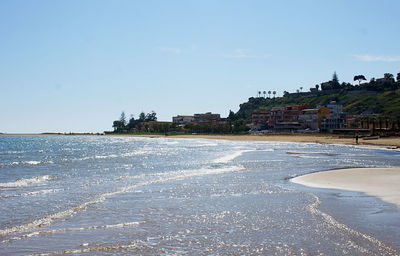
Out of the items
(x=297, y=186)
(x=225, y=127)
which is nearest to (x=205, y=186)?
(x=297, y=186)

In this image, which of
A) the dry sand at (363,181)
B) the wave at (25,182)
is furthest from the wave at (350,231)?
the wave at (25,182)

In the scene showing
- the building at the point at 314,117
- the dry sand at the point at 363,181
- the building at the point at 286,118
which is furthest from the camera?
the building at the point at 286,118

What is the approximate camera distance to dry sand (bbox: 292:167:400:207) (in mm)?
20791

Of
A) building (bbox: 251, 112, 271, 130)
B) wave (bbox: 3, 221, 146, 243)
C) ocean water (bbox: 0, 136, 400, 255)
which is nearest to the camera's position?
ocean water (bbox: 0, 136, 400, 255)

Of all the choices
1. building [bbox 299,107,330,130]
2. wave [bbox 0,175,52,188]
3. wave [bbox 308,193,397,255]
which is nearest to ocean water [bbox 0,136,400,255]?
wave [bbox 308,193,397,255]

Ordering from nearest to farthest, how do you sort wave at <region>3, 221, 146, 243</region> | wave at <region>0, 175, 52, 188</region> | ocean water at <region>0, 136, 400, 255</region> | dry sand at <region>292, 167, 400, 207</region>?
1. ocean water at <region>0, 136, 400, 255</region>
2. wave at <region>3, 221, 146, 243</region>
3. dry sand at <region>292, 167, 400, 207</region>
4. wave at <region>0, 175, 52, 188</region>

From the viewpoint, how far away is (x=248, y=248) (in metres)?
11.7

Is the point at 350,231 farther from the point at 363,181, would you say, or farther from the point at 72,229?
the point at 363,181

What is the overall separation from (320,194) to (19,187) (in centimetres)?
1703

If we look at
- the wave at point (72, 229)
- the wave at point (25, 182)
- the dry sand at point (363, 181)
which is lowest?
the dry sand at point (363, 181)

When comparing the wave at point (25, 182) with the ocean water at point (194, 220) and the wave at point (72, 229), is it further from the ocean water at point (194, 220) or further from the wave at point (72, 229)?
the wave at point (72, 229)

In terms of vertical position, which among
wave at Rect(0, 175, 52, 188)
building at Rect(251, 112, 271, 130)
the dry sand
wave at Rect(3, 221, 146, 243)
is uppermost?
building at Rect(251, 112, 271, 130)

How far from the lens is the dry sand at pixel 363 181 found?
2079 centimetres

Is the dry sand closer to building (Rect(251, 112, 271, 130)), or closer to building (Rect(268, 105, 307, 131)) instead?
building (Rect(268, 105, 307, 131))
